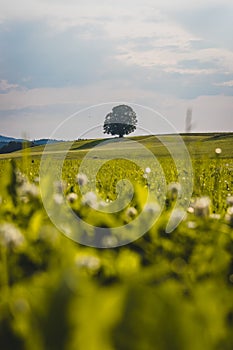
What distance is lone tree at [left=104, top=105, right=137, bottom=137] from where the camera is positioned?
10156 centimetres

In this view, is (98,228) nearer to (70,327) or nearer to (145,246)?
(145,246)

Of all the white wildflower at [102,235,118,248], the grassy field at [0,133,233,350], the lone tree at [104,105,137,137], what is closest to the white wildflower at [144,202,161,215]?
the grassy field at [0,133,233,350]

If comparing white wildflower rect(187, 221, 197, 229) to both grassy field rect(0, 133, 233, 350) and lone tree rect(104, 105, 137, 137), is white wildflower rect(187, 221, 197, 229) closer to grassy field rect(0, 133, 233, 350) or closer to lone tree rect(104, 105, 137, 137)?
grassy field rect(0, 133, 233, 350)

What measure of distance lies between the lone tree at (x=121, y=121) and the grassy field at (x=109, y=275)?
9738 cm

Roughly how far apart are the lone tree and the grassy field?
3834 inches

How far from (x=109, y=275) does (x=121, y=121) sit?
10345cm

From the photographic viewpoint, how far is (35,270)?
2148mm

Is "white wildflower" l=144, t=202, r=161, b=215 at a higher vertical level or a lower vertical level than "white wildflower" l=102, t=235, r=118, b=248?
higher

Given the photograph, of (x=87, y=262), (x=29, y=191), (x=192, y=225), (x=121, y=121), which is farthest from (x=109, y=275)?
(x=121, y=121)

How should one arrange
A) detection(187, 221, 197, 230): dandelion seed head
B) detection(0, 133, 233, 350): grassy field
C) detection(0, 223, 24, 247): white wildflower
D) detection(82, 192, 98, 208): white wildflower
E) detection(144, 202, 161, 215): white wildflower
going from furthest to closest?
detection(82, 192, 98, 208): white wildflower
detection(187, 221, 197, 230): dandelion seed head
detection(144, 202, 161, 215): white wildflower
detection(0, 223, 24, 247): white wildflower
detection(0, 133, 233, 350): grassy field

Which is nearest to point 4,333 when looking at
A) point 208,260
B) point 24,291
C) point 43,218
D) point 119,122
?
point 24,291

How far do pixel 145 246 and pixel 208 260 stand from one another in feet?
1.17

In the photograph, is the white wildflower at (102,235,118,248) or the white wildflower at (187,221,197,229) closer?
the white wildflower at (102,235,118,248)

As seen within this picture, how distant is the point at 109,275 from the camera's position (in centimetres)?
195
